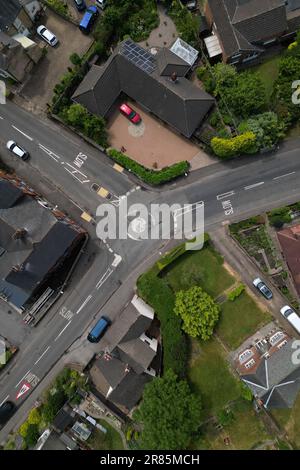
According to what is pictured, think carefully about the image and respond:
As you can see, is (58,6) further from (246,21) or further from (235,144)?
(235,144)

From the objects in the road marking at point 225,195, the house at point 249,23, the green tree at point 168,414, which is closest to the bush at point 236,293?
the road marking at point 225,195

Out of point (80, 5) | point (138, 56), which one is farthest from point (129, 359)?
point (80, 5)

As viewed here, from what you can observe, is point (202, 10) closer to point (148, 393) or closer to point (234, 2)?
point (234, 2)

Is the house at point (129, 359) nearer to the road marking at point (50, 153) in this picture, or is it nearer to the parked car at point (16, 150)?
the road marking at point (50, 153)

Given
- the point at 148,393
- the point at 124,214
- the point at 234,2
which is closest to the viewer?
the point at 148,393

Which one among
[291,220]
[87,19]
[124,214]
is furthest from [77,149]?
[291,220]

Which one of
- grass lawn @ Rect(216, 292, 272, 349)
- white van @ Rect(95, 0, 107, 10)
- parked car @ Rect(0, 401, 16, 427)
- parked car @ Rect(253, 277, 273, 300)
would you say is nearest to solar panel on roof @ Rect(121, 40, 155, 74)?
white van @ Rect(95, 0, 107, 10)
